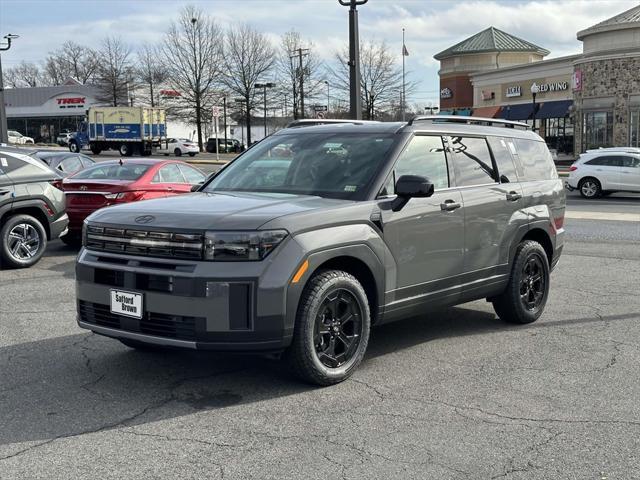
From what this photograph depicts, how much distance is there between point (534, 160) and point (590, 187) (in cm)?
1809

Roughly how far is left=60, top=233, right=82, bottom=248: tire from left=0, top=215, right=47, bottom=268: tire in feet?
4.66

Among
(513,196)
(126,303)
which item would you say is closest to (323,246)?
(126,303)

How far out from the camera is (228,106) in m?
63.2

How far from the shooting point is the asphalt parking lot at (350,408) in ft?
12.4

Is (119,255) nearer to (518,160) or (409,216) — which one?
(409,216)

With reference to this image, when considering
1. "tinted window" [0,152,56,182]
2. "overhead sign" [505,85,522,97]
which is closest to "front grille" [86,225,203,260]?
"tinted window" [0,152,56,182]

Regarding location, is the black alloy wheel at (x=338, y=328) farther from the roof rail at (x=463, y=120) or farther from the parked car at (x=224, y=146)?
the parked car at (x=224, y=146)

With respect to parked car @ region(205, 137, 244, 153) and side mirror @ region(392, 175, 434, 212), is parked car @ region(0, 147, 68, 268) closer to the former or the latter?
side mirror @ region(392, 175, 434, 212)

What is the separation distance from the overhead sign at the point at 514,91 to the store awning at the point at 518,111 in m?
0.82

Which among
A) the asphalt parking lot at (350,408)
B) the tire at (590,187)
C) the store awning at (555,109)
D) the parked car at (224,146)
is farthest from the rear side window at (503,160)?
the parked car at (224,146)

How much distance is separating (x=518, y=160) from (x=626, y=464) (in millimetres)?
3774

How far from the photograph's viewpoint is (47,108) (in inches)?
3260

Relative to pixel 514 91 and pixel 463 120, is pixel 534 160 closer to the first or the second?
pixel 463 120

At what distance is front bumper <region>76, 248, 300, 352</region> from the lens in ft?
14.5
